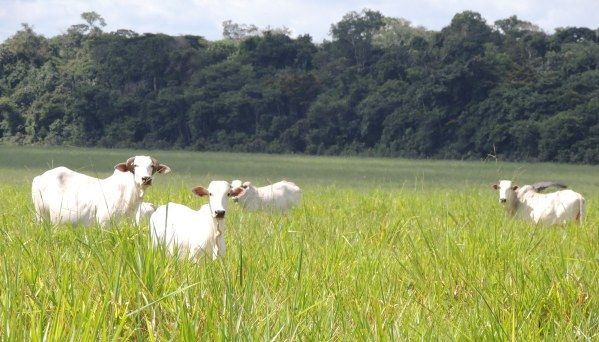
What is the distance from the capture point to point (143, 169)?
7.16 m

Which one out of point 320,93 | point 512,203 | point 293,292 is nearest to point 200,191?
point 293,292

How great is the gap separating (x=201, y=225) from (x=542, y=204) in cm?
537

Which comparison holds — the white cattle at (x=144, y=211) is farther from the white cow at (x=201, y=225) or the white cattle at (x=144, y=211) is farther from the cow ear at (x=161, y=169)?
the white cow at (x=201, y=225)

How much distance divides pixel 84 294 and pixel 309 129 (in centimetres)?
4917

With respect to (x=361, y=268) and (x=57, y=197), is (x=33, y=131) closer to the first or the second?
(x=57, y=197)

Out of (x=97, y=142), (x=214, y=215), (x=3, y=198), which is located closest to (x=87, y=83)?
(x=97, y=142)

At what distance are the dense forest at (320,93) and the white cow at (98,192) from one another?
37.7m

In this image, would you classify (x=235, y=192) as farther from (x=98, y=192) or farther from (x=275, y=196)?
(x=275, y=196)

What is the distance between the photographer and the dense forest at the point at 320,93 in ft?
156

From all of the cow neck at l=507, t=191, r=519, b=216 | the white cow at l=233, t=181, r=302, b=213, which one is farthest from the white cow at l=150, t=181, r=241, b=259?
the white cow at l=233, t=181, r=302, b=213

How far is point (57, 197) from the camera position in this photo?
7.78 meters

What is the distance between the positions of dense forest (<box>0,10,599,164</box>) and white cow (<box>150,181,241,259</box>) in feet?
129

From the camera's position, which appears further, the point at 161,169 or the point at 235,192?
the point at 161,169

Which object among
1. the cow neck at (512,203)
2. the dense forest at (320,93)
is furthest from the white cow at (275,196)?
the dense forest at (320,93)
